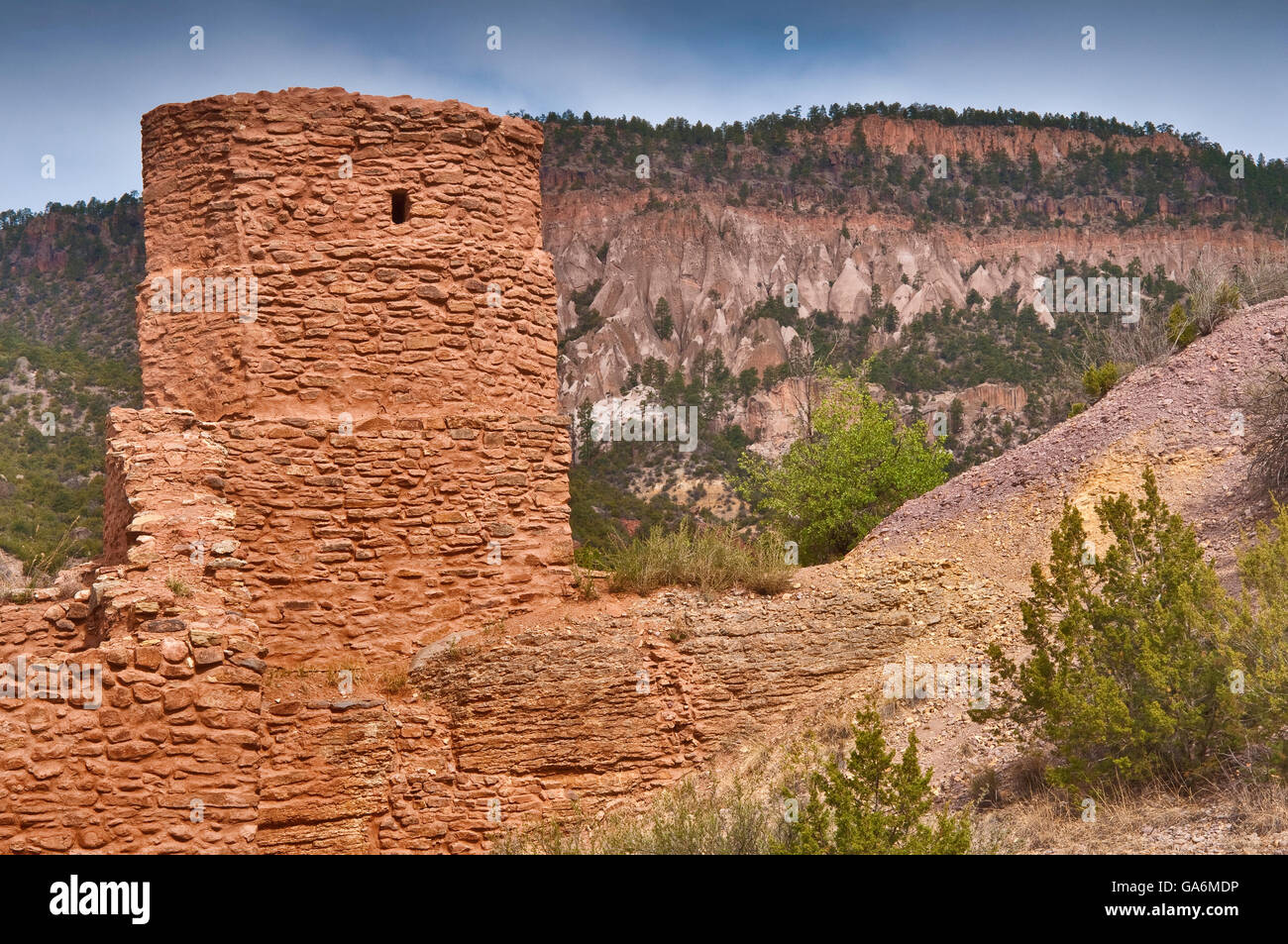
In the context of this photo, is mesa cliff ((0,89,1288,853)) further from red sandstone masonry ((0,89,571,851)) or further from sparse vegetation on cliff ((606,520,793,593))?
sparse vegetation on cliff ((606,520,793,593))

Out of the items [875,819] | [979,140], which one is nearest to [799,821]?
[875,819]

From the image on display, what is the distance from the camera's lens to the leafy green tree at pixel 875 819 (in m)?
6.22

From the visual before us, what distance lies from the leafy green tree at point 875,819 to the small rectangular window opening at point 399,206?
5871 millimetres

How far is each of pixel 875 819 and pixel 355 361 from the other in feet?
18.7

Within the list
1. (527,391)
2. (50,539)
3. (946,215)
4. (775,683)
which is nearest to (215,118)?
(527,391)

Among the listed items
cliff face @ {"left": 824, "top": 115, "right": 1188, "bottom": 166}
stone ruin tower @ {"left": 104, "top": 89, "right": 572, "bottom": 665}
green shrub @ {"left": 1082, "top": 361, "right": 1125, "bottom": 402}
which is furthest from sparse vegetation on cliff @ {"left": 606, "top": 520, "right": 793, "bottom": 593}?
cliff face @ {"left": 824, "top": 115, "right": 1188, "bottom": 166}

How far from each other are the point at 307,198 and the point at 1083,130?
81.3 metres

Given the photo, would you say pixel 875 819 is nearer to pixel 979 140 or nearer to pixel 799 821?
pixel 799 821

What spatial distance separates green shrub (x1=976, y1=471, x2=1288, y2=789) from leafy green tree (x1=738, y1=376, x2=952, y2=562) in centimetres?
1095

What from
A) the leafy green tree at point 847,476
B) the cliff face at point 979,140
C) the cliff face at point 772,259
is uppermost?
the cliff face at point 979,140

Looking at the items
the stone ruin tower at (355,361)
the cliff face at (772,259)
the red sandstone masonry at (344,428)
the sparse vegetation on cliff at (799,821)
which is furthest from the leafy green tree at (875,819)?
the cliff face at (772,259)

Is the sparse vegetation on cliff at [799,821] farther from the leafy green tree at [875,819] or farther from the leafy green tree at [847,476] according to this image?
the leafy green tree at [847,476]

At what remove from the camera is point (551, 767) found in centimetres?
930

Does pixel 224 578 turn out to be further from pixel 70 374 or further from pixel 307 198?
pixel 70 374
